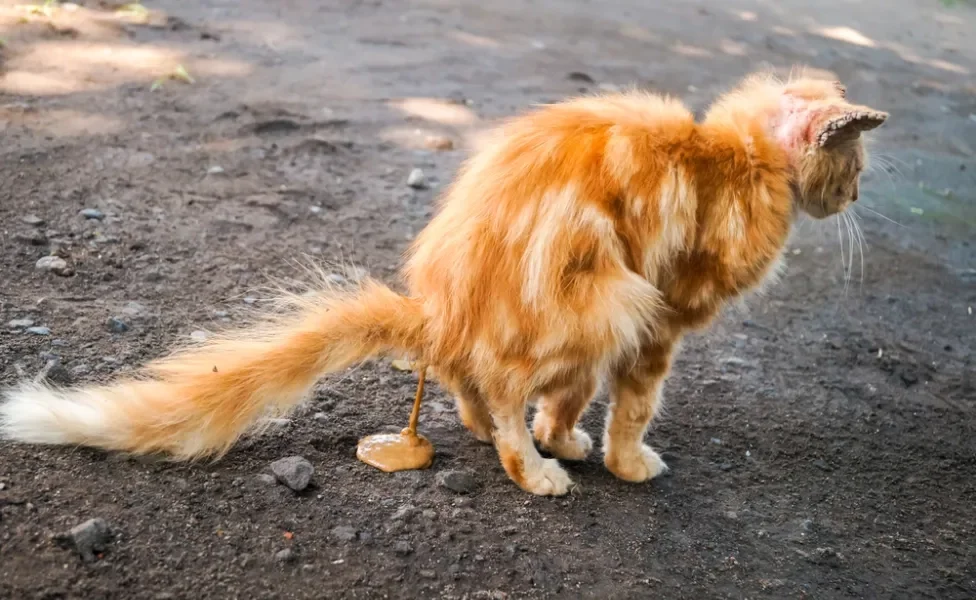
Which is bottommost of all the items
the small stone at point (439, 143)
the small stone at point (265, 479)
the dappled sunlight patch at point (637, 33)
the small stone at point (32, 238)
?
the small stone at point (265, 479)

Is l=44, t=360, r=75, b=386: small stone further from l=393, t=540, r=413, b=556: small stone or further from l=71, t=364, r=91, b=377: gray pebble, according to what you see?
l=393, t=540, r=413, b=556: small stone

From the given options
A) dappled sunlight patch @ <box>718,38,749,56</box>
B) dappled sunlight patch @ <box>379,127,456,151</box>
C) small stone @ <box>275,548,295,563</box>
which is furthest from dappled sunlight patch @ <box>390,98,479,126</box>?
small stone @ <box>275,548,295,563</box>

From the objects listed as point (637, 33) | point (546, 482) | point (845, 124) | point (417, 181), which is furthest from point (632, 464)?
point (637, 33)

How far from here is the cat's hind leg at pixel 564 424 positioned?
307 cm

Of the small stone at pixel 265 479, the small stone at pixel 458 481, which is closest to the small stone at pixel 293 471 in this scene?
the small stone at pixel 265 479

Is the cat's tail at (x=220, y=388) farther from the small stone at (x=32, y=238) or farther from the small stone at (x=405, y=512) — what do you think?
the small stone at (x=32, y=238)

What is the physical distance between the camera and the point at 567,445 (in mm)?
3258

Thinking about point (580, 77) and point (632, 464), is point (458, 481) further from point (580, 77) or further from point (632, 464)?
point (580, 77)

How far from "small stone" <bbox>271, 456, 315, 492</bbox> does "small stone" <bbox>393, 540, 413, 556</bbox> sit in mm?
379

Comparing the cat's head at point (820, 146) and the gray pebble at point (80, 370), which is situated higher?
the cat's head at point (820, 146)

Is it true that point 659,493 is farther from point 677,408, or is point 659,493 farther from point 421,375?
point 421,375

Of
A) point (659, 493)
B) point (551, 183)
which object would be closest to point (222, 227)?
point (551, 183)

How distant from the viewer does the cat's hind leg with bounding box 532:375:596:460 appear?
10.1 feet

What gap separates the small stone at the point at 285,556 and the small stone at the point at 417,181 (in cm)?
324
